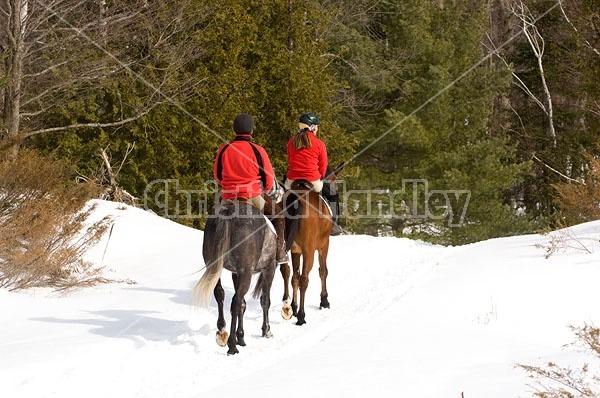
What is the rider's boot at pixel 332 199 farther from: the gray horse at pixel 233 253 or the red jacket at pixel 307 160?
the gray horse at pixel 233 253

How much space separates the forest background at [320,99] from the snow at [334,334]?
10.2ft

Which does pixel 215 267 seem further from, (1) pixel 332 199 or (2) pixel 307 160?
(1) pixel 332 199

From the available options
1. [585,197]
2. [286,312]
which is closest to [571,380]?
[286,312]

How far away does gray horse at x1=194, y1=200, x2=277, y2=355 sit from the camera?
26.4 feet

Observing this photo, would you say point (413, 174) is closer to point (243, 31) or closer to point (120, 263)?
point (243, 31)

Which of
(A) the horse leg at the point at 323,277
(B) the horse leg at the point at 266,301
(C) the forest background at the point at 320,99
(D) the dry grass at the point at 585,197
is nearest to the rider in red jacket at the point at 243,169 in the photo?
(B) the horse leg at the point at 266,301

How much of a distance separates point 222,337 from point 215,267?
0.84 meters

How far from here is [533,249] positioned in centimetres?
A: 1295

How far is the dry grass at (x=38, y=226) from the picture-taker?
35.3ft

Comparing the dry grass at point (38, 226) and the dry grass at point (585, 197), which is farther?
the dry grass at point (585, 197)

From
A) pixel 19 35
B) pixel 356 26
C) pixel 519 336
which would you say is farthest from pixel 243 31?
pixel 519 336

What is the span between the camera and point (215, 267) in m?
8.05

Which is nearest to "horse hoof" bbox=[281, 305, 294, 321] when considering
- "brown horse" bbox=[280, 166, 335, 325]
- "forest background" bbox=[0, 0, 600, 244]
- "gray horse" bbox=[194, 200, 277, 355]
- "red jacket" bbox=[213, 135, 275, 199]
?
"brown horse" bbox=[280, 166, 335, 325]

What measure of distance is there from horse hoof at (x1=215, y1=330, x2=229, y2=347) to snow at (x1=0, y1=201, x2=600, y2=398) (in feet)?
0.30
